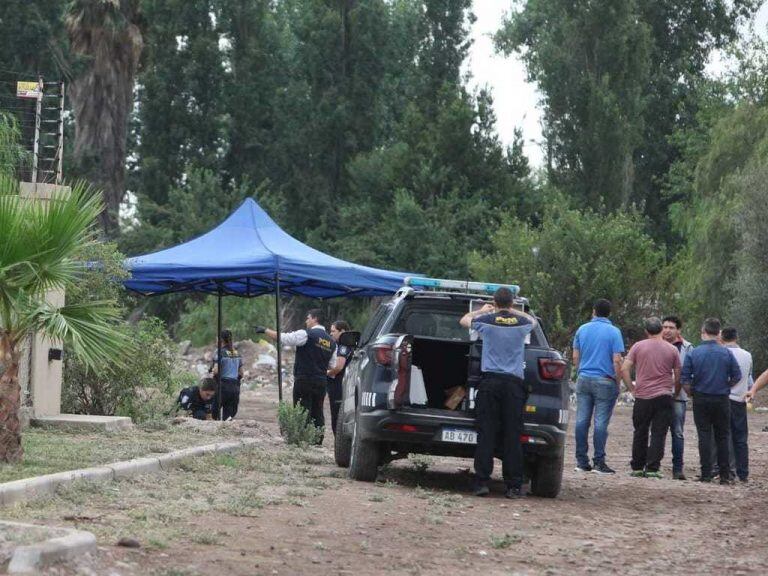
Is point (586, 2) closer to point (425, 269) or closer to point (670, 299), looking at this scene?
point (425, 269)

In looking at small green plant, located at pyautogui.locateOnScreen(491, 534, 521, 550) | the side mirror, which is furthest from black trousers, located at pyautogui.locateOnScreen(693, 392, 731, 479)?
small green plant, located at pyautogui.locateOnScreen(491, 534, 521, 550)

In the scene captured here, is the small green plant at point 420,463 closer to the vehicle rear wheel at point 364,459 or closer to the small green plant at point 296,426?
the small green plant at point 296,426

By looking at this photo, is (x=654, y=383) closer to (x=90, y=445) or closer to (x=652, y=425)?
(x=652, y=425)

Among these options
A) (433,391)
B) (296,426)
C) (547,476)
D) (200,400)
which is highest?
(433,391)

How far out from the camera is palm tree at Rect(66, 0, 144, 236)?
5003 cm

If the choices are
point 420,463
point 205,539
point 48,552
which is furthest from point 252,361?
point 48,552

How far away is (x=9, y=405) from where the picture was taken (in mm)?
11930

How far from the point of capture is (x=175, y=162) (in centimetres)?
6081

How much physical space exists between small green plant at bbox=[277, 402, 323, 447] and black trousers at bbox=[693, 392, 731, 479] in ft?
15.3

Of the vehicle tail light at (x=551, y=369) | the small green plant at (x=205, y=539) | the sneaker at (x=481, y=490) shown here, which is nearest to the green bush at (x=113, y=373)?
the sneaker at (x=481, y=490)

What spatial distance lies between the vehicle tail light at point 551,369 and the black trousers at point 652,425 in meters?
2.93

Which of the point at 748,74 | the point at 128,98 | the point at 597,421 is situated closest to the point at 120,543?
the point at 597,421

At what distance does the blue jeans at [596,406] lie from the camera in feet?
53.8

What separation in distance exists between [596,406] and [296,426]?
11.8ft
